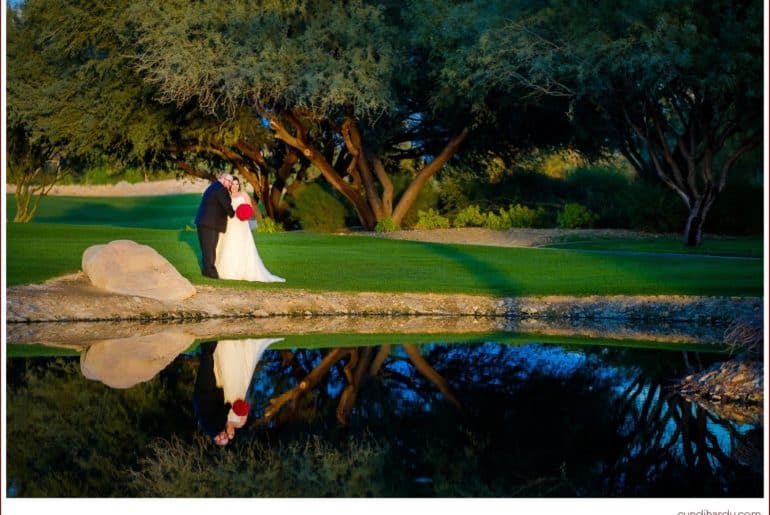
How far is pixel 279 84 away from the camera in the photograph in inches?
1265

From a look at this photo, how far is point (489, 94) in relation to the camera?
33.0 m

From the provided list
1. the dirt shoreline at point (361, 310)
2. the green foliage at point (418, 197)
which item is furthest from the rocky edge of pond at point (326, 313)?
the green foliage at point (418, 197)

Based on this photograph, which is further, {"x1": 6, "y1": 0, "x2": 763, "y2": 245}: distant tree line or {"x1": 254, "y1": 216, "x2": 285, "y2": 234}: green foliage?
{"x1": 254, "y1": 216, "x2": 285, "y2": 234}: green foliage

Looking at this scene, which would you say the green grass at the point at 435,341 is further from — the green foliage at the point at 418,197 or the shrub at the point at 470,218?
the green foliage at the point at 418,197

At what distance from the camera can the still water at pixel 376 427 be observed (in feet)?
29.4

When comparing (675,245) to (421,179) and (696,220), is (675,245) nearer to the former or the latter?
(696,220)

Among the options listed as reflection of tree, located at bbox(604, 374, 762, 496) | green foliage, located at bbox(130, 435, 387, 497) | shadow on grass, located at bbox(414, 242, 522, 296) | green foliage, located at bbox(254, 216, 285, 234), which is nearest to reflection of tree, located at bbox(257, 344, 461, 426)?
green foliage, located at bbox(130, 435, 387, 497)

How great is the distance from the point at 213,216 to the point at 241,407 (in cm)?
979

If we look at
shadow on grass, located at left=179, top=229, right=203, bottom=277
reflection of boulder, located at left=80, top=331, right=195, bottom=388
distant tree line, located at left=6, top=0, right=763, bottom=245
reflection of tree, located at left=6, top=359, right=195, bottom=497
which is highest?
distant tree line, located at left=6, top=0, right=763, bottom=245

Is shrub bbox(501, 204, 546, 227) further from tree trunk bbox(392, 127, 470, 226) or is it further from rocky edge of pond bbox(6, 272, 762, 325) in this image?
rocky edge of pond bbox(6, 272, 762, 325)

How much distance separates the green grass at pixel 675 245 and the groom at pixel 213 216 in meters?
11.3

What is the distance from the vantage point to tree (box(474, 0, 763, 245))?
25.8 metres

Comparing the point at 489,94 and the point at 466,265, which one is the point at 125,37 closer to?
the point at 489,94

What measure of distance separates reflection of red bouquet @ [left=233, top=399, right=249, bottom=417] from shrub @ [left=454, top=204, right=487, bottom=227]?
24783mm
